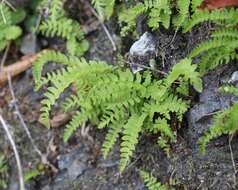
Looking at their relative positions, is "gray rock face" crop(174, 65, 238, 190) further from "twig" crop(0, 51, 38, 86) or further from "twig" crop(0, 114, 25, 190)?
"twig" crop(0, 51, 38, 86)

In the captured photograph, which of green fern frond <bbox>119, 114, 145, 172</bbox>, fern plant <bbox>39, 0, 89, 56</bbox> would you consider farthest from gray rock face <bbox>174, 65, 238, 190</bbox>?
fern plant <bbox>39, 0, 89, 56</bbox>

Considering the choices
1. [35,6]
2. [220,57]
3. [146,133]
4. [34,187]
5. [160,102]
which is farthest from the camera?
[35,6]

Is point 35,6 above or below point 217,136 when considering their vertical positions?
above

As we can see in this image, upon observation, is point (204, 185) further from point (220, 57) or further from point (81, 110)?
point (81, 110)

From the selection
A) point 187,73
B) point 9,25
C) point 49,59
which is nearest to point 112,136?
point 49,59

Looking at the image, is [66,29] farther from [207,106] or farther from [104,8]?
[207,106]

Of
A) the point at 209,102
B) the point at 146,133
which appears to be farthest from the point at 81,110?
the point at 209,102

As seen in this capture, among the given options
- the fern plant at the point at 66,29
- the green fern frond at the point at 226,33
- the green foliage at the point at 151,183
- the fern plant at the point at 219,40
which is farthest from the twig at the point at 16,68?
the green fern frond at the point at 226,33
